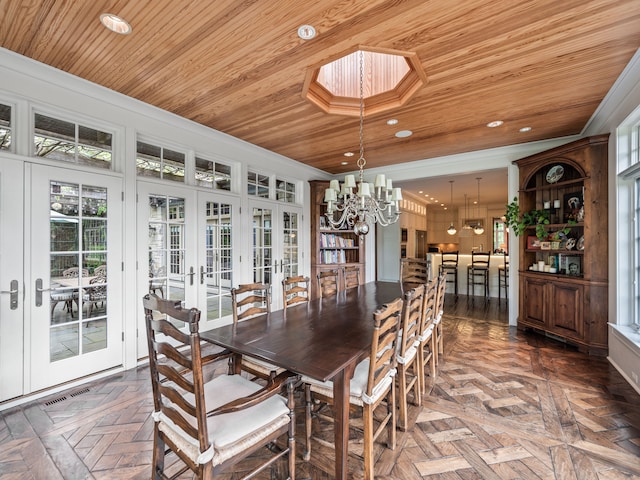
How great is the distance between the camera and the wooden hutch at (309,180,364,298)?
5.47 metres

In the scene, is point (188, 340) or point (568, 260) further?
point (568, 260)

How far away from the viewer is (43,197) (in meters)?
2.48

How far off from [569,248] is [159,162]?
16.9 feet

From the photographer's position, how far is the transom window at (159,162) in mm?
3209

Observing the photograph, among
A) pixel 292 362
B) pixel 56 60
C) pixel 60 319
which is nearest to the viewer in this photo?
pixel 292 362

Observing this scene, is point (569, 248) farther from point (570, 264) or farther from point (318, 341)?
point (318, 341)

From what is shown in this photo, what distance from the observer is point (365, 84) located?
119 inches

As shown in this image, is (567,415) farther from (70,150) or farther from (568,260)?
(70,150)

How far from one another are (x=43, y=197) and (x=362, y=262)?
15.6ft

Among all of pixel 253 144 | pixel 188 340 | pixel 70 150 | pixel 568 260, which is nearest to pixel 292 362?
pixel 188 340

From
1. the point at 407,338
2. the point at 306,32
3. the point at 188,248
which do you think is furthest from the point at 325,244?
the point at 306,32

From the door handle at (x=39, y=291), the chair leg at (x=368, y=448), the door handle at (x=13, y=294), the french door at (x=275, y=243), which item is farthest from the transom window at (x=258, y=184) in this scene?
the chair leg at (x=368, y=448)

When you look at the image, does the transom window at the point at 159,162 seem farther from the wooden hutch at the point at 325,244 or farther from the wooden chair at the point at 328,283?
the wooden hutch at the point at 325,244

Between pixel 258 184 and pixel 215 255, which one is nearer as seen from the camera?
pixel 215 255
